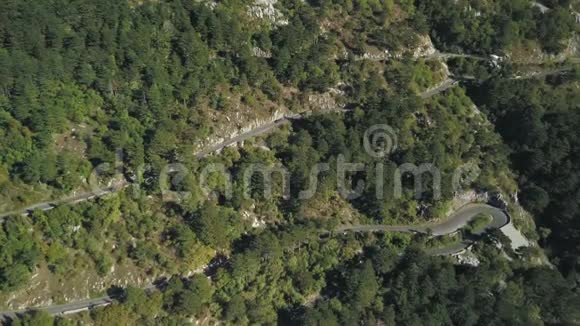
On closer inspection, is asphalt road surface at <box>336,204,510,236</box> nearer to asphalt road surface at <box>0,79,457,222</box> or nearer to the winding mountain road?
the winding mountain road

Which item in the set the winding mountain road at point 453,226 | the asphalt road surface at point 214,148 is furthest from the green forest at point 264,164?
the winding mountain road at point 453,226

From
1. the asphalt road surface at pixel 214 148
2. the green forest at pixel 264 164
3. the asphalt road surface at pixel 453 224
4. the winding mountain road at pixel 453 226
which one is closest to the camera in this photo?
the asphalt road surface at pixel 214 148

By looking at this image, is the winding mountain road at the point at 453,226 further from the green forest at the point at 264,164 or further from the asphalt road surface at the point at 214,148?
the asphalt road surface at the point at 214,148

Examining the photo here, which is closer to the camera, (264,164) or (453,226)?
(264,164)

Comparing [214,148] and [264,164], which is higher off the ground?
[214,148]

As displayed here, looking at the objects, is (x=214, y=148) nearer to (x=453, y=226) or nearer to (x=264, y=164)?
(x=264, y=164)

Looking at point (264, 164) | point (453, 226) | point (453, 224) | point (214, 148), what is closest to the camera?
point (264, 164)

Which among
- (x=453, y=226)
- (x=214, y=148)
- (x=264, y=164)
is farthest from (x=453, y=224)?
(x=214, y=148)

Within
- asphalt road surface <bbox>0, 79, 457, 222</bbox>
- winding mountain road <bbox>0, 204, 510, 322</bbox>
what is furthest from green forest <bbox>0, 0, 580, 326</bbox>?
winding mountain road <bbox>0, 204, 510, 322</bbox>
